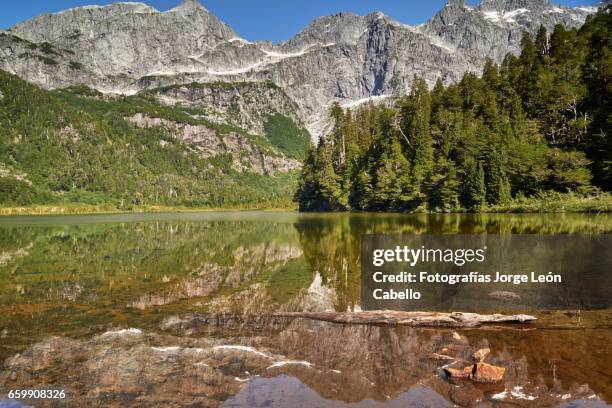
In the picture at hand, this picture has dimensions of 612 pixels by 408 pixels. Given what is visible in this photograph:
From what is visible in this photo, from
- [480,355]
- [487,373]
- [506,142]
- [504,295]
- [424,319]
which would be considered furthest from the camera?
[506,142]

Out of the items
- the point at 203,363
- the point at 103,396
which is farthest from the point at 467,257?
the point at 103,396

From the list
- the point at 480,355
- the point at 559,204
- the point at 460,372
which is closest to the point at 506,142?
the point at 559,204

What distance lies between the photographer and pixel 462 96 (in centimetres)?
10231

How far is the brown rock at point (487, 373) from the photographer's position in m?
11.0

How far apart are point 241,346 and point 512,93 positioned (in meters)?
90.1

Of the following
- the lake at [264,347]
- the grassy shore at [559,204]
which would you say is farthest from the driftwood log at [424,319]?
the grassy shore at [559,204]

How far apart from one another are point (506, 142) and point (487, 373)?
73689 mm

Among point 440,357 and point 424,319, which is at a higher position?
point 424,319

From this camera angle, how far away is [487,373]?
36.4 ft

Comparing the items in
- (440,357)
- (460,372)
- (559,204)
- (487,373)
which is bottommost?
(440,357)

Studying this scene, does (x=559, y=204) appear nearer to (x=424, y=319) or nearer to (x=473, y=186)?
(x=473, y=186)

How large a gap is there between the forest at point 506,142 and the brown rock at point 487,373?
180 feet

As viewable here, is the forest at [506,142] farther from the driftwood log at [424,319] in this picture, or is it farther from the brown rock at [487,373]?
the brown rock at [487,373]

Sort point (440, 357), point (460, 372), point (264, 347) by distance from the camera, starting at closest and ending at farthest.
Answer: point (460, 372) → point (440, 357) → point (264, 347)
